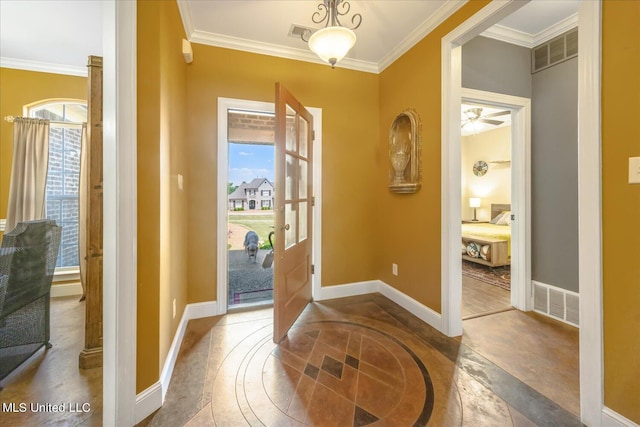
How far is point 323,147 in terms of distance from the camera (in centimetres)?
292

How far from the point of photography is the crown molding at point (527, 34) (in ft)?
7.79

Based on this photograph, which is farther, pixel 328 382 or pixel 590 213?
pixel 328 382

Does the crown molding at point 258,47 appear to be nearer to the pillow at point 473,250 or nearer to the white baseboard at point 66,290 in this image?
the white baseboard at point 66,290

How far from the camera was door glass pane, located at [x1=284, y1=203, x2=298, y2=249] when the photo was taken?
2.23m

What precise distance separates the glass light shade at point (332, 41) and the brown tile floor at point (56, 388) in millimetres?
2557

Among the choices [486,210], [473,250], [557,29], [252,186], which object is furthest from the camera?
[486,210]

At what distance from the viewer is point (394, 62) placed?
2852 mm

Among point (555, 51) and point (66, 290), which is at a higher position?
point (555, 51)

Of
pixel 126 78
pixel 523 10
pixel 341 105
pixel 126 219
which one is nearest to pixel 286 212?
pixel 126 219

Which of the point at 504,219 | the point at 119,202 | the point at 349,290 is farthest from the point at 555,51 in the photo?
the point at 504,219

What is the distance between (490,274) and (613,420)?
2990 mm

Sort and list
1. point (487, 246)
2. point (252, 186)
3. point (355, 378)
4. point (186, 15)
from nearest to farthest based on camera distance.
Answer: point (355, 378) → point (186, 15) → point (487, 246) → point (252, 186)

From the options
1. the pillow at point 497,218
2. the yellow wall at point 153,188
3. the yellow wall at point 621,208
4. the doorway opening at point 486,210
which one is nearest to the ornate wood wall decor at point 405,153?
the doorway opening at point 486,210

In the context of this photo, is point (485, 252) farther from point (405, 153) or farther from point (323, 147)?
point (323, 147)
